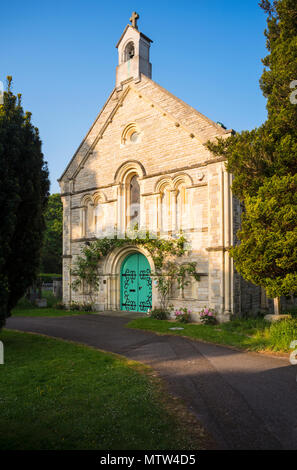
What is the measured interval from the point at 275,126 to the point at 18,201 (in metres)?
7.06

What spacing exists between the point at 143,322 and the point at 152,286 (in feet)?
7.10

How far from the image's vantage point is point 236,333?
10.2m

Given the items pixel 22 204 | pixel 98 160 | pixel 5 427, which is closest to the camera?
pixel 5 427

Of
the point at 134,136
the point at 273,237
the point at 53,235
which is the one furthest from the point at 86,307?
the point at 53,235

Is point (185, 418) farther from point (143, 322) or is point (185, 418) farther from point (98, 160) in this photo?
point (98, 160)

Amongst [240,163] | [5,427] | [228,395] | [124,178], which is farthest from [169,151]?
[5,427]

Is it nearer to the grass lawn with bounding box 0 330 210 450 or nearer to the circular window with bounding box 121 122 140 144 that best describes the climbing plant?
the circular window with bounding box 121 122 140 144

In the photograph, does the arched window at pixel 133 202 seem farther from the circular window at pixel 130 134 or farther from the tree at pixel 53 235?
the tree at pixel 53 235

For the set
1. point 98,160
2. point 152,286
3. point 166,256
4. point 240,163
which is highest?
point 98,160

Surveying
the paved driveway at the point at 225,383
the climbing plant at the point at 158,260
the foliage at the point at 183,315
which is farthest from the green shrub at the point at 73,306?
the foliage at the point at 183,315

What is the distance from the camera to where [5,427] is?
13.6ft

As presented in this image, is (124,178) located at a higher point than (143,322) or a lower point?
higher
